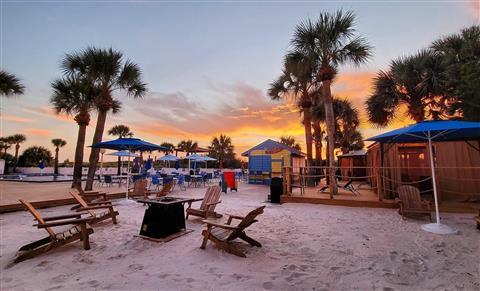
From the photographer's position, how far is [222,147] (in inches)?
1555

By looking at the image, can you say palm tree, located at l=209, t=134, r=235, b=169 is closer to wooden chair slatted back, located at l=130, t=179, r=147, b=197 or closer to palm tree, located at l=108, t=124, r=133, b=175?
palm tree, located at l=108, t=124, r=133, b=175

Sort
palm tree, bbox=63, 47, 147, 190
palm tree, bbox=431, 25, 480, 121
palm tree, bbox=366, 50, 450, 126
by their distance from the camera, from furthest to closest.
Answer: palm tree, bbox=366, 50, 450, 126
palm tree, bbox=63, 47, 147, 190
palm tree, bbox=431, 25, 480, 121

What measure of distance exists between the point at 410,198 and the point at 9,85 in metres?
16.2

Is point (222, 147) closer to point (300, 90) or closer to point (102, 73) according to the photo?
point (300, 90)

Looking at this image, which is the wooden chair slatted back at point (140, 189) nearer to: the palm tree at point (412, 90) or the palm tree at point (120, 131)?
the palm tree at point (412, 90)

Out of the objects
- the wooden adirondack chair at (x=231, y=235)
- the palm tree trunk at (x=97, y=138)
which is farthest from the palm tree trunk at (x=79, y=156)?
the wooden adirondack chair at (x=231, y=235)

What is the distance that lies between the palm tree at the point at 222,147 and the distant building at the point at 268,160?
20995 millimetres

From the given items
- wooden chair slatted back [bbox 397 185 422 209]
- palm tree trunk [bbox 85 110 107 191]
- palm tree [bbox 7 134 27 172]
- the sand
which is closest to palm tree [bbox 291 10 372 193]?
wooden chair slatted back [bbox 397 185 422 209]

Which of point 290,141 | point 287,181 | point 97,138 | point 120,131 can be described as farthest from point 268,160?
point 290,141

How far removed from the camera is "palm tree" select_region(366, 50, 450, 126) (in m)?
11.3

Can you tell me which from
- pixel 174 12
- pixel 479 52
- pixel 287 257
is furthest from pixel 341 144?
pixel 287 257

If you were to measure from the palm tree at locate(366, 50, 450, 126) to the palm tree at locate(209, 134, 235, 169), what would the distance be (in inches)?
1117

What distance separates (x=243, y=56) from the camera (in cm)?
1259

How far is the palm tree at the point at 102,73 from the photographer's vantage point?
10742 mm
